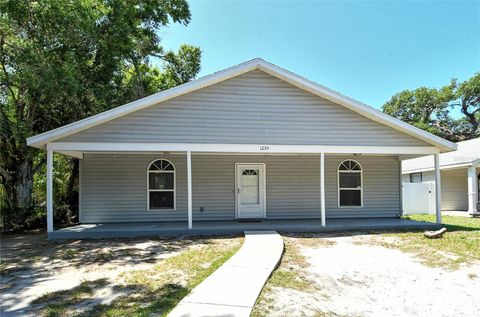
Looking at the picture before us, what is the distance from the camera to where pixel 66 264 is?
6.67 metres

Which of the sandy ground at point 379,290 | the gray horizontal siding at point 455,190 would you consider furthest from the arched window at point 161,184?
the gray horizontal siding at point 455,190

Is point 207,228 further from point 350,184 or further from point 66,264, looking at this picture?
point 350,184

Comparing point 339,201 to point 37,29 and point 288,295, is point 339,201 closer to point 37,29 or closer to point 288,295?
point 288,295

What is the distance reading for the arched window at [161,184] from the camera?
38.9 feet

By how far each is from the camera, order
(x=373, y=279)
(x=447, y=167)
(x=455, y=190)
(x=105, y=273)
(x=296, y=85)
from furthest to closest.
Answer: (x=455, y=190) < (x=447, y=167) < (x=296, y=85) < (x=105, y=273) < (x=373, y=279)

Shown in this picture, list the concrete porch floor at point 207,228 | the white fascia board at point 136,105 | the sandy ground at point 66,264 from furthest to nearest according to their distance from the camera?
the concrete porch floor at point 207,228 < the white fascia board at point 136,105 < the sandy ground at point 66,264

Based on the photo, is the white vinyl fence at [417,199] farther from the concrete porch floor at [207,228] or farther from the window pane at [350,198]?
the concrete porch floor at [207,228]

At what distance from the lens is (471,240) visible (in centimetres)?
872

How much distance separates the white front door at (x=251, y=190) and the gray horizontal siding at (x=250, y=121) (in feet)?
7.54

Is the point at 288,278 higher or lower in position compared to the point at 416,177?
lower

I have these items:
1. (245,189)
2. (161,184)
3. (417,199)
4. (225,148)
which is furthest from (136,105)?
(417,199)

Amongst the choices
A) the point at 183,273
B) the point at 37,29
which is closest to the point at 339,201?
the point at 183,273

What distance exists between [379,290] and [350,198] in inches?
309

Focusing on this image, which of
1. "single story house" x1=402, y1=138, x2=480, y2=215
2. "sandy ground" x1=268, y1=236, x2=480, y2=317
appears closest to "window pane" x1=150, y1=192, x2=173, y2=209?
"sandy ground" x1=268, y1=236, x2=480, y2=317
